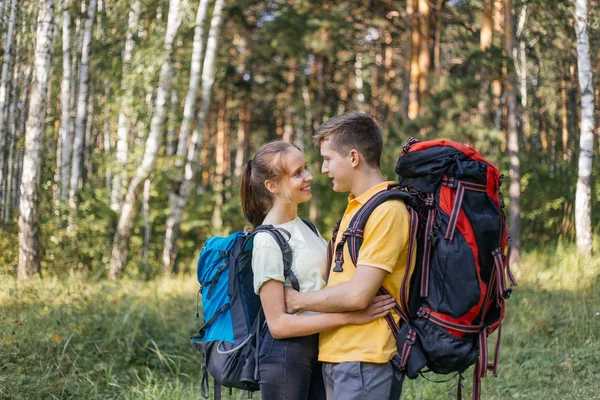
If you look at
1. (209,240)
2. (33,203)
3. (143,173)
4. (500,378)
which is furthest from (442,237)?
(143,173)

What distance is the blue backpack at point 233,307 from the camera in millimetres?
2814

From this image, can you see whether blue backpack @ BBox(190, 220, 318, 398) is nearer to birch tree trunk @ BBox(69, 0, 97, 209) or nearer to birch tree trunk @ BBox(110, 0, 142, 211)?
birch tree trunk @ BBox(110, 0, 142, 211)

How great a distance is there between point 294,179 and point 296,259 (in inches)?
13.5

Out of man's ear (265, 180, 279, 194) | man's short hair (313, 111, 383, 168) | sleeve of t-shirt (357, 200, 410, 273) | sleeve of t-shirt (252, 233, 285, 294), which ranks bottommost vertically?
sleeve of t-shirt (252, 233, 285, 294)

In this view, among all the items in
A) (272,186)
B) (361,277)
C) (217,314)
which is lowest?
(217,314)

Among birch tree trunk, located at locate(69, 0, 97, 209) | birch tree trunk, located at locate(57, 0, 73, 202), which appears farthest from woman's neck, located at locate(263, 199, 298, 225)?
birch tree trunk, located at locate(57, 0, 73, 202)

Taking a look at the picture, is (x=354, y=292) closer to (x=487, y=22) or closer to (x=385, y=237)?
(x=385, y=237)

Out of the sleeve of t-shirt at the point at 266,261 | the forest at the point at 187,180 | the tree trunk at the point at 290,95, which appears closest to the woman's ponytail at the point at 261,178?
the sleeve of t-shirt at the point at 266,261

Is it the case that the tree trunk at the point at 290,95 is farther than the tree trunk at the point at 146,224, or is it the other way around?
the tree trunk at the point at 290,95

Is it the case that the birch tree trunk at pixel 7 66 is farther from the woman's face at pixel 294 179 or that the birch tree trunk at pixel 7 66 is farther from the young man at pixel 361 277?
the young man at pixel 361 277

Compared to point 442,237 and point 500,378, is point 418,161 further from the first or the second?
point 500,378

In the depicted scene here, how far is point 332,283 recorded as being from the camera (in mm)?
2715

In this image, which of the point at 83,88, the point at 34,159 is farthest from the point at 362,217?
the point at 83,88

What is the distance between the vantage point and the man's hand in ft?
8.95
